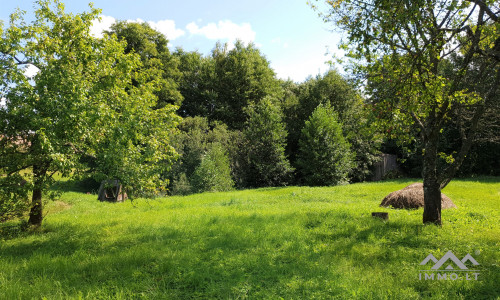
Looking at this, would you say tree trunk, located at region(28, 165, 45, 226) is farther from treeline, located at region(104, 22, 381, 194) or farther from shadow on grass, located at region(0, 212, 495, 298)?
treeline, located at region(104, 22, 381, 194)

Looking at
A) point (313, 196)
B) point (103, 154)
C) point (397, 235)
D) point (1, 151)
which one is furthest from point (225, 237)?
point (313, 196)

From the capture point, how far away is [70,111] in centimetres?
672

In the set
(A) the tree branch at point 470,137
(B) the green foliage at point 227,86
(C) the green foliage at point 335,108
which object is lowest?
(A) the tree branch at point 470,137

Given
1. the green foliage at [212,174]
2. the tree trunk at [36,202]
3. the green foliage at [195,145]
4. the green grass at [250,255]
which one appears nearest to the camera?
the green grass at [250,255]

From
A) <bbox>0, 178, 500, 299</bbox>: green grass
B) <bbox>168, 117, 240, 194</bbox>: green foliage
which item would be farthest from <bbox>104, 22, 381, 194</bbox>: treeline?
<bbox>0, 178, 500, 299</bbox>: green grass

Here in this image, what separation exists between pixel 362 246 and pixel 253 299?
3.38 meters

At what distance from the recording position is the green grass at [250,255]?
4898mm

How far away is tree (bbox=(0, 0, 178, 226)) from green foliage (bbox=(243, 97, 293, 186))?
51.2ft

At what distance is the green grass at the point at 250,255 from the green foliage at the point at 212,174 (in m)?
10.0

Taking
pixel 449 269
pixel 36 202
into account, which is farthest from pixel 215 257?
pixel 36 202

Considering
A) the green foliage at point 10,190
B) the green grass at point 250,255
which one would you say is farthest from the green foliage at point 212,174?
the green foliage at point 10,190

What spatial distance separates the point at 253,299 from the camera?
464cm

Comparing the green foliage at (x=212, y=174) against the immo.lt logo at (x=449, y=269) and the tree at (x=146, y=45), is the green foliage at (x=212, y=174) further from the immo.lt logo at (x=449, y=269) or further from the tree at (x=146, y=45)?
the immo.lt logo at (x=449, y=269)

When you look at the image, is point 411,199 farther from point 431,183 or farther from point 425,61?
point 425,61
